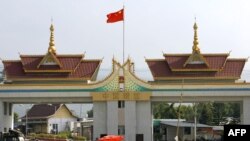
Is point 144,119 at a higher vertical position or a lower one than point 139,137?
higher

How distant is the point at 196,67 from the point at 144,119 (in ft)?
19.8

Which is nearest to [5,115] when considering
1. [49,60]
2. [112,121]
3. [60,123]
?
[49,60]

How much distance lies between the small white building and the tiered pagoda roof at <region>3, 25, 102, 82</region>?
28661 millimetres

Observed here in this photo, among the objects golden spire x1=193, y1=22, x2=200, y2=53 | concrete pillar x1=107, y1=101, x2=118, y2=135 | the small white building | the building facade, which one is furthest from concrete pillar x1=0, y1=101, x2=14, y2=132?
the small white building

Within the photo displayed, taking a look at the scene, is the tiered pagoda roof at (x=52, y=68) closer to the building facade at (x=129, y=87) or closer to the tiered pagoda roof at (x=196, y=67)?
the building facade at (x=129, y=87)

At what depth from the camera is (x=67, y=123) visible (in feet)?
252

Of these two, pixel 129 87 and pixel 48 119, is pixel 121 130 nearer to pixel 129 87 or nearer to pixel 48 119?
pixel 129 87

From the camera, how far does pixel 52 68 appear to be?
136ft

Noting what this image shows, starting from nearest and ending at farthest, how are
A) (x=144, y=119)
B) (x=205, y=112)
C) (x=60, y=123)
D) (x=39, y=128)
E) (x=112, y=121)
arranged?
(x=112, y=121) < (x=144, y=119) < (x=39, y=128) < (x=60, y=123) < (x=205, y=112)

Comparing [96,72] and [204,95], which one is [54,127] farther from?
[204,95]

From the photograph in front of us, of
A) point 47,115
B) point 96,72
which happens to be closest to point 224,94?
point 96,72

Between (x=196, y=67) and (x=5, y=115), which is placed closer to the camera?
(x=196, y=67)

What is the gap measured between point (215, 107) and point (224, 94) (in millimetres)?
45737

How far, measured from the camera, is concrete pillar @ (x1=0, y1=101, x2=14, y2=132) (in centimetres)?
4122
